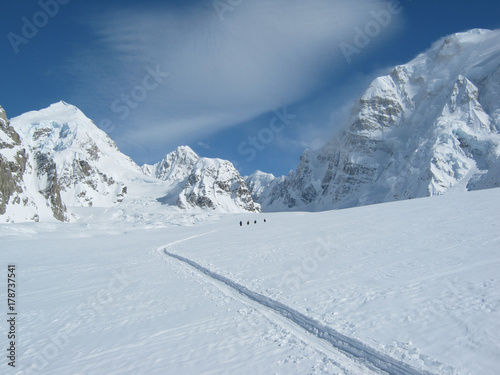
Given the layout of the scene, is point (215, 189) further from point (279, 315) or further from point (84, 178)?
point (279, 315)

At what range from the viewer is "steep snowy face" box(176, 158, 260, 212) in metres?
154

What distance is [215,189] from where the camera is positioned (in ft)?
531

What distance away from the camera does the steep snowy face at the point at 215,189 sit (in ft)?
505

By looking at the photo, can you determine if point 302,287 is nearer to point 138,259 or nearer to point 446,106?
point 138,259

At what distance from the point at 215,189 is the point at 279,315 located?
6091 inches

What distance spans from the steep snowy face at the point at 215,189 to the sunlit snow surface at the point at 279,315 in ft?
449

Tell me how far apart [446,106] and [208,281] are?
17820 cm

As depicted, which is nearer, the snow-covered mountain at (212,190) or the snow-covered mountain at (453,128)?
the snow-covered mountain at (453,128)

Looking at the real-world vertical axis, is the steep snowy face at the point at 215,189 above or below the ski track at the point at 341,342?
above

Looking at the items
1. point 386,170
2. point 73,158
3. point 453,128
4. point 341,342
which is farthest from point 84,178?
point 453,128

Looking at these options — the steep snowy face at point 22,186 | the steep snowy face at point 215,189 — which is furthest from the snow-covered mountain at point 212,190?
the steep snowy face at point 22,186

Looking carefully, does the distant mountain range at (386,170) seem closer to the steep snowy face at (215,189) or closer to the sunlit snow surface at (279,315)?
the steep snowy face at (215,189)

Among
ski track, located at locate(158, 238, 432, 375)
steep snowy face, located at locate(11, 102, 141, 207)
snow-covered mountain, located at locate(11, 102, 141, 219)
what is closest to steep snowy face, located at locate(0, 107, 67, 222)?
snow-covered mountain, located at locate(11, 102, 141, 219)

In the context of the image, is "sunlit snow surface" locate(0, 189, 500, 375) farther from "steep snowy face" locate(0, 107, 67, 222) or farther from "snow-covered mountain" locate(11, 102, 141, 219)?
"snow-covered mountain" locate(11, 102, 141, 219)
